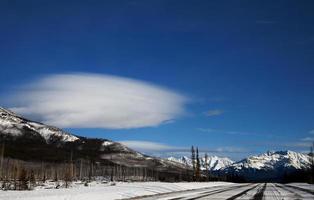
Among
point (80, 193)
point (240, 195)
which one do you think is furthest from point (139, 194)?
point (240, 195)

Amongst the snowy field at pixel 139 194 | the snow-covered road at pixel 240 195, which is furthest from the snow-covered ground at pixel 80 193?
the snow-covered road at pixel 240 195

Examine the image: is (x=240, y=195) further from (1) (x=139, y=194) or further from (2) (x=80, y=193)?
(2) (x=80, y=193)

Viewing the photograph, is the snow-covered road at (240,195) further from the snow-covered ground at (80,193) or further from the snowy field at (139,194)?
the snow-covered ground at (80,193)

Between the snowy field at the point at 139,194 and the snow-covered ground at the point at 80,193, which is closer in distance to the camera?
the snow-covered ground at the point at 80,193

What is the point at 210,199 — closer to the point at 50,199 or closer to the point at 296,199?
the point at 296,199

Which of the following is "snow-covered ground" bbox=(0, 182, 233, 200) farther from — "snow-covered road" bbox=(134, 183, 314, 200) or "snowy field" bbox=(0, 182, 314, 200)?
"snow-covered road" bbox=(134, 183, 314, 200)

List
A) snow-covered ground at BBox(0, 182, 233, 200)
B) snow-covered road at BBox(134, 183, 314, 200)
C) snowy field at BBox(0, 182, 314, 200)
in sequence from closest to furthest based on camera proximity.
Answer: snow-covered ground at BBox(0, 182, 233, 200)
snowy field at BBox(0, 182, 314, 200)
snow-covered road at BBox(134, 183, 314, 200)

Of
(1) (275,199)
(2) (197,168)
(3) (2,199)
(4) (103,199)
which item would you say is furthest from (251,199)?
(2) (197,168)

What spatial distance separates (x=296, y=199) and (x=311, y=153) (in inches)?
4474

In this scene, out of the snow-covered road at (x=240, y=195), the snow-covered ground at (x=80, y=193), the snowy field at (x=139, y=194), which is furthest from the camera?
the snow-covered road at (x=240, y=195)

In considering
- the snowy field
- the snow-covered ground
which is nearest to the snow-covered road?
the snowy field

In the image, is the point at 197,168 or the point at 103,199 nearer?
the point at 103,199

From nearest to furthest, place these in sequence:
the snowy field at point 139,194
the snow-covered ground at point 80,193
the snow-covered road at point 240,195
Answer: the snow-covered ground at point 80,193 → the snowy field at point 139,194 → the snow-covered road at point 240,195

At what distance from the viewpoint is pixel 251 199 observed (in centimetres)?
3978
